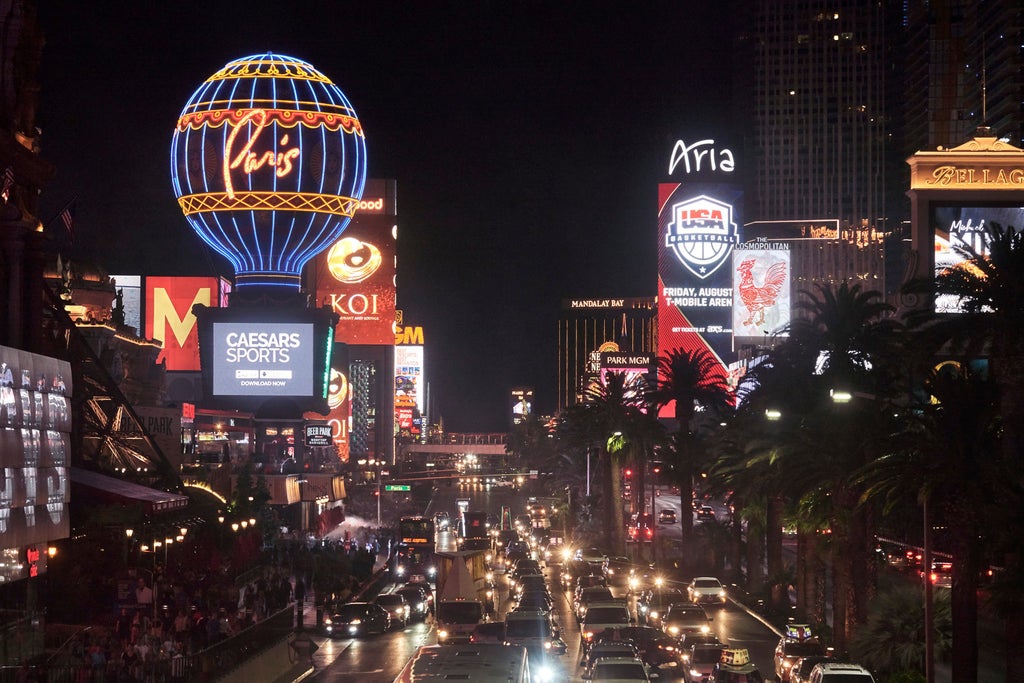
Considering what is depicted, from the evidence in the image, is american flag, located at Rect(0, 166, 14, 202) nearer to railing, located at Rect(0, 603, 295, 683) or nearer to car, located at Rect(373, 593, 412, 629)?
railing, located at Rect(0, 603, 295, 683)

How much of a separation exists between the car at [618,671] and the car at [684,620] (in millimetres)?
11465

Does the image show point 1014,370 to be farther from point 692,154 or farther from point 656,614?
point 692,154

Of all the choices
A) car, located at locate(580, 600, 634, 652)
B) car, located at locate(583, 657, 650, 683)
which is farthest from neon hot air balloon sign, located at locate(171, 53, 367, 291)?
car, located at locate(583, 657, 650, 683)

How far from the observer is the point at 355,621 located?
47875 millimetres

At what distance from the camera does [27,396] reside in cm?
2603

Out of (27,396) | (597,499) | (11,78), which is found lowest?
(597,499)

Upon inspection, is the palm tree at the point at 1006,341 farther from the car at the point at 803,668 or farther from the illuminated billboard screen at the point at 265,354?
the illuminated billboard screen at the point at 265,354

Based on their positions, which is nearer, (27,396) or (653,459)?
(27,396)

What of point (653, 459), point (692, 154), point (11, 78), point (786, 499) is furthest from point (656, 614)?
point (692, 154)

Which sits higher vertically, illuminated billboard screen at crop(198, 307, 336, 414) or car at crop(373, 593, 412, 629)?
illuminated billboard screen at crop(198, 307, 336, 414)

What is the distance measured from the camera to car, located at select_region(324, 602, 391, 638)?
4781cm

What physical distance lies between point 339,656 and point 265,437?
6024 cm

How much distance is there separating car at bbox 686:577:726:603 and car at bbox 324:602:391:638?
12939 millimetres

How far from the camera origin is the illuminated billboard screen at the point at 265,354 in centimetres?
9000
